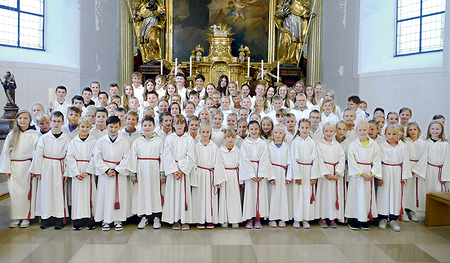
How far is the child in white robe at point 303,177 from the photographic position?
4824 mm

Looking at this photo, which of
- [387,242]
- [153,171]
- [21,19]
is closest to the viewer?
[387,242]

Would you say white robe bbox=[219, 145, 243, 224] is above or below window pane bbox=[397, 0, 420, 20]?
below

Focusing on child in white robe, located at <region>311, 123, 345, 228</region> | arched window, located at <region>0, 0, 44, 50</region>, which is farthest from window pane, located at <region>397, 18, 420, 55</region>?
arched window, located at <region>0, 0, 44, 50</region>

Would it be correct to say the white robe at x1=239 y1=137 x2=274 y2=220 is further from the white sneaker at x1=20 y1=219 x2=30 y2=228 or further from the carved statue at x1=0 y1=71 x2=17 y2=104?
the carved statue at x1=0 y1=71 x2=17 y2=104

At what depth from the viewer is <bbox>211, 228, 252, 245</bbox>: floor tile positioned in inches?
168

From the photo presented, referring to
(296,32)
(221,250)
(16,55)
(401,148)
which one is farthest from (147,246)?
(296,32)

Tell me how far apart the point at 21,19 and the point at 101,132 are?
6284 millimetres

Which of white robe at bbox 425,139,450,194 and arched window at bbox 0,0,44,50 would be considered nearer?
white robe at bbox 425,139,450,194

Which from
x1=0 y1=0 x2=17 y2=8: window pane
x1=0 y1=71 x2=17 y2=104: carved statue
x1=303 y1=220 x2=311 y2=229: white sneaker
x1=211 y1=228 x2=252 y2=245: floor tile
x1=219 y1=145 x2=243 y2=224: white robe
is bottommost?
x1=211 y1=228 x2=252 y2=245: floor tile

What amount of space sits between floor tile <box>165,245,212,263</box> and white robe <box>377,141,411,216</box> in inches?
99.9

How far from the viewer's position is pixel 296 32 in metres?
10.5

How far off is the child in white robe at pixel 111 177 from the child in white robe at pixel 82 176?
121 mm

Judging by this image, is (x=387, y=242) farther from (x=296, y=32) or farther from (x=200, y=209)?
(x=296, y=32)


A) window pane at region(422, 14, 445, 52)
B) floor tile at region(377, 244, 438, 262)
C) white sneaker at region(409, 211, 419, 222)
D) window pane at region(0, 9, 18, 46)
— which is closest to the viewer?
floor tile at region(377, 244, 438, 262)
